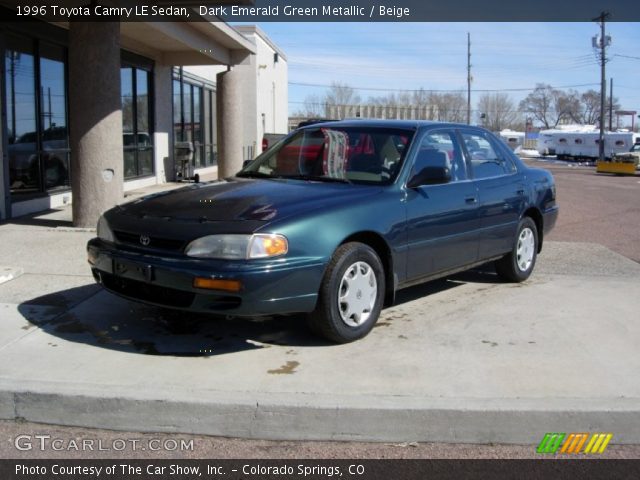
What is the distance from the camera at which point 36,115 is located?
11.2 metres

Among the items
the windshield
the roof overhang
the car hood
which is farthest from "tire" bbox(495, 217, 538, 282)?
the roof overhang

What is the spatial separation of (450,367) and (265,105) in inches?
1148

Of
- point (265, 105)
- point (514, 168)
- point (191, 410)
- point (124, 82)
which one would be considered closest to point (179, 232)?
point (191, 410)

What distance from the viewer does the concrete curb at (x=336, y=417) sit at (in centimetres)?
366

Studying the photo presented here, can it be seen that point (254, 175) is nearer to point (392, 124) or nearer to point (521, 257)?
point (392, 124)

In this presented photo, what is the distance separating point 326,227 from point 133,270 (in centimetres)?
131

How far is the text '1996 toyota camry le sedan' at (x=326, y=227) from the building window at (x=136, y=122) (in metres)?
9.96

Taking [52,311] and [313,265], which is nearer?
[313,265]

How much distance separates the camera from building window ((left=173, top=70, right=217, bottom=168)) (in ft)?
63.4

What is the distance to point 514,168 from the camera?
691cm

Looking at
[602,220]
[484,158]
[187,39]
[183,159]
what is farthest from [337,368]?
[183,159]

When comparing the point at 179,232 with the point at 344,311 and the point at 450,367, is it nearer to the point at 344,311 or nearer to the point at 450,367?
the point at 344,311

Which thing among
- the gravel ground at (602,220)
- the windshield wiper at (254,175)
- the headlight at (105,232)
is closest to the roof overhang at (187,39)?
the windshield wiper at (254,175)

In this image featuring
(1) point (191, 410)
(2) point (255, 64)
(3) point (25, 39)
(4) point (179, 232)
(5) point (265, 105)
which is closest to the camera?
(1) point (191, 410)
